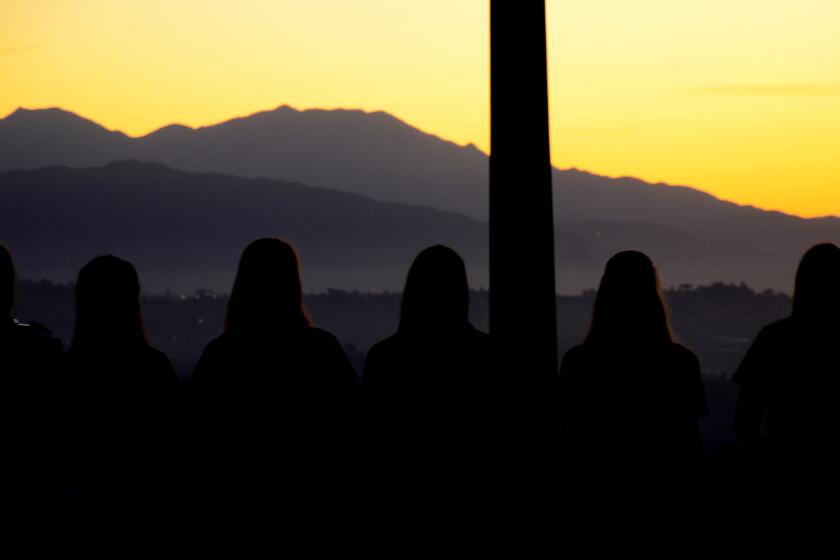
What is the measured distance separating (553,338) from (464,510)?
643mm

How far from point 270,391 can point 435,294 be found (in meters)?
0.58

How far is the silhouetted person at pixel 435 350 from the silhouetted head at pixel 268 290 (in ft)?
0.93

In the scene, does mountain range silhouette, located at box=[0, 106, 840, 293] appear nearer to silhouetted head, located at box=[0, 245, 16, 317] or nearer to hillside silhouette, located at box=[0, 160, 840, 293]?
hillside silhouette, located at box=[0, 160, 840, 293]

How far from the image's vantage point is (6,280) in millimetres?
3566

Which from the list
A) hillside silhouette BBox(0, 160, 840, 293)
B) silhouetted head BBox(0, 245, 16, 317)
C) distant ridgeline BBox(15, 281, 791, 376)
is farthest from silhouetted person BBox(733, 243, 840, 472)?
hillside silhouette BBox(0, 160, 840, 293)

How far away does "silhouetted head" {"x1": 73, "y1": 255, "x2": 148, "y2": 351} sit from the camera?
11.9 ft

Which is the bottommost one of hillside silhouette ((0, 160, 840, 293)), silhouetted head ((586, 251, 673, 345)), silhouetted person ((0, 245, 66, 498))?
silhouetted person ((0, 245, 66, 498))

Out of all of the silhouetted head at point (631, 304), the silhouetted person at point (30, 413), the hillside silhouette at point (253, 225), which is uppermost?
the hillside silhouette at point (253, 225)

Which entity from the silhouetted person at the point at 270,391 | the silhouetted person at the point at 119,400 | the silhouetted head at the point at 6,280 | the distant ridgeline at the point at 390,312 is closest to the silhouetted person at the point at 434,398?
the silhouetted person at the point at 270,391

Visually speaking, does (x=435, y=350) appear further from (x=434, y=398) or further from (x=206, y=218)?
(x=206, y=218)

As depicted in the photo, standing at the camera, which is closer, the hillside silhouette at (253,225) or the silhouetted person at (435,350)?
the silhouetted person at (435,350)

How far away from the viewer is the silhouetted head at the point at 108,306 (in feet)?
11.9

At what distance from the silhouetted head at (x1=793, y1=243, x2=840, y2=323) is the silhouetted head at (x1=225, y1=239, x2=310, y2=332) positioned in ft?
5.05

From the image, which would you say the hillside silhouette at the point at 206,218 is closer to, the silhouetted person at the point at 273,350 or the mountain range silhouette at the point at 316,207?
the mountain range silhouette at the point at 316,207
